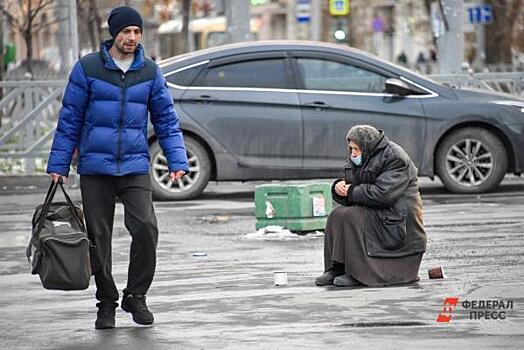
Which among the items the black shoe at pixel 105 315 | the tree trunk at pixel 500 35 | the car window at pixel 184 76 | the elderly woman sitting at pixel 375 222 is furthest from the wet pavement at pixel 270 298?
the tree trunk at pixel 500 35

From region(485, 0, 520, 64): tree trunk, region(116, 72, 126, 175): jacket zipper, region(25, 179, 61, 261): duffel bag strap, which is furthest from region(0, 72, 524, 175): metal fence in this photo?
region(485, 0, 520, 64): tree trunk

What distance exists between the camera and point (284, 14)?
86125 mm

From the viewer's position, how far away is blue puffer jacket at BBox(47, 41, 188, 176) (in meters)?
8.82

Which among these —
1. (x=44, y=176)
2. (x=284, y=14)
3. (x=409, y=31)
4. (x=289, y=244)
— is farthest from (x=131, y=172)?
(x=284, y=14)

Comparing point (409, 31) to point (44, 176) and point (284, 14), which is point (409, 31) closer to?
point (284, 14)

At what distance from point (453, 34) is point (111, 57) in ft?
54.7

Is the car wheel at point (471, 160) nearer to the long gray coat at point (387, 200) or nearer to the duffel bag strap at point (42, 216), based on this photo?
the long gray coat at point (387, 200)

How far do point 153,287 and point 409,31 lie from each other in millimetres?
58564

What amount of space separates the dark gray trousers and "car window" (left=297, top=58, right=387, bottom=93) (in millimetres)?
8088

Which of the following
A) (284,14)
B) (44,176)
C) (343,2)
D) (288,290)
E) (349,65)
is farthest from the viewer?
(284,14)

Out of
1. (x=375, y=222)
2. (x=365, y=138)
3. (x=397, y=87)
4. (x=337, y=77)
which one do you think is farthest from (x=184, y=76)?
(x=375, y=222)

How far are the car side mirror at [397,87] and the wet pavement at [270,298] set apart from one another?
2325 mm

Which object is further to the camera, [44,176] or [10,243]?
[44,176]

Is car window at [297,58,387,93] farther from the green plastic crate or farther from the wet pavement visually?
the green plastic crate
